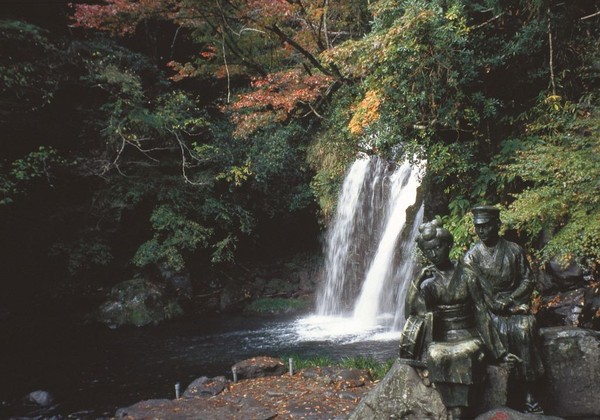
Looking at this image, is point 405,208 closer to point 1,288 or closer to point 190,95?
point 190,95

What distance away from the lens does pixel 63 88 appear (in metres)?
14.1

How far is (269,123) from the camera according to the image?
14.4 m

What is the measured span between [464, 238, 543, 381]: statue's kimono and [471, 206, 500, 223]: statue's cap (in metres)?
0.29

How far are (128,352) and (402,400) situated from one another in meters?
9.39

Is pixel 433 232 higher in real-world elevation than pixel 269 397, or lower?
higher

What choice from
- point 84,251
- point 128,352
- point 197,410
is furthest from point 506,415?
point 84,251

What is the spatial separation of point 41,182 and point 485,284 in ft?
48.2

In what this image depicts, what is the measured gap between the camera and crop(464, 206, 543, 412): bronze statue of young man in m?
3.75

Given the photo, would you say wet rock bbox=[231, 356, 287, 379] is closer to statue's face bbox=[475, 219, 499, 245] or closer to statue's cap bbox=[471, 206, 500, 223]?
statue's face bbox=[475, 219, 499, 245]

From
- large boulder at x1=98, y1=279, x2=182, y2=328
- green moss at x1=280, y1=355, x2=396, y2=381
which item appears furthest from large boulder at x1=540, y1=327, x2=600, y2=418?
large boulder at x1=98, y1=279, x2=182, y2=328

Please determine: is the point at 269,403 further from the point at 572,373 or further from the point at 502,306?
the point at 572,373

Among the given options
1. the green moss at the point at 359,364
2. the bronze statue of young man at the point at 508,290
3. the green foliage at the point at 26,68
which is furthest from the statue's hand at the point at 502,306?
the green foliage at the point at 26,68

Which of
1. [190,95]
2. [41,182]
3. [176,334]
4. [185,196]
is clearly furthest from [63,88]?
[176,334]

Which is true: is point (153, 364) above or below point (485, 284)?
below
